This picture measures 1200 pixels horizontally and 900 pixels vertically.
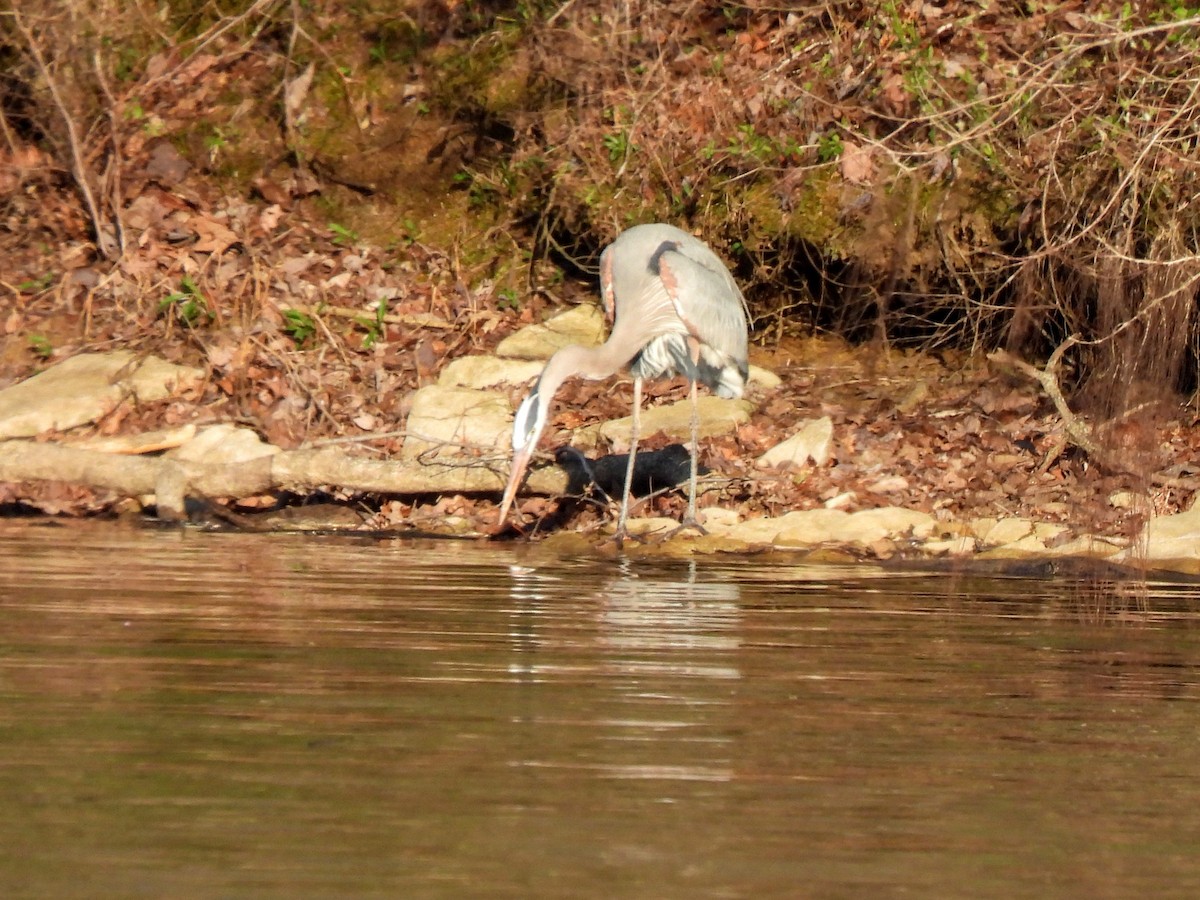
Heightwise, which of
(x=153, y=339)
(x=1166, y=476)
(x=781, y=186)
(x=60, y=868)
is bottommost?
(x=60, y=868)

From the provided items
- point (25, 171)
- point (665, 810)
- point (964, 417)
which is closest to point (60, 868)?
point (665, 810)

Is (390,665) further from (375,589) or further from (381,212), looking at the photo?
(381,212)

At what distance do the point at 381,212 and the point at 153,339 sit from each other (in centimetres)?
265

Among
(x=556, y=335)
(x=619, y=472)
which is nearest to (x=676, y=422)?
(x=619, y=472)

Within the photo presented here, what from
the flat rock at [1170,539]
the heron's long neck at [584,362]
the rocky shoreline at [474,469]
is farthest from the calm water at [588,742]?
the heron's long neck at [584,362]

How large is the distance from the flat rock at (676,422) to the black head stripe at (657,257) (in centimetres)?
136

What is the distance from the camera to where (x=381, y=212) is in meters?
16.2

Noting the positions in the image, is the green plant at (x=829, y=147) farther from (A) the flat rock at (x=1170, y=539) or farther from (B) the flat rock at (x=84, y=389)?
(B) the flat rock at (x=84, y=389)

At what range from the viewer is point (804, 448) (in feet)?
39.4

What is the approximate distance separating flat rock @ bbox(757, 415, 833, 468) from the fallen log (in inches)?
59.1

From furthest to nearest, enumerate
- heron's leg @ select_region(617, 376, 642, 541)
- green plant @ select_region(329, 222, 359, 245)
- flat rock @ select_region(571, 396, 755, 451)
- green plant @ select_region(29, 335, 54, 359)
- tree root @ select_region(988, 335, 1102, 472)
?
green plant @ select_region(329, 222, 359, 245) < green plant @ select_region(29, 335, 54, 359) < flat rock @ select_region(571, 396, 755, 451) < tree root @ select_region(988, 335, 1102, 472) < heron's leg @ select_region(617, 376, 642, 541)

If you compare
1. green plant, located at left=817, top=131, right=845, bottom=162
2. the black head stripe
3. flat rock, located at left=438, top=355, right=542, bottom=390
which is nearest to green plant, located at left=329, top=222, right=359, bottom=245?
flat rock, located at left=438, top=355, right=542, bottom=390

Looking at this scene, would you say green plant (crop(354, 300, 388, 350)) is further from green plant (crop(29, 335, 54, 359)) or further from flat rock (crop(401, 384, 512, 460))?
green plant (crop(29, 335, 54, 359))

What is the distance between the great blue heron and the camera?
447 inches
